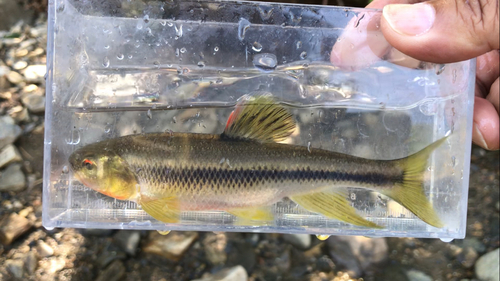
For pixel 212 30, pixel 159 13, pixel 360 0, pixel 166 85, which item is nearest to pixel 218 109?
pixel 166 85

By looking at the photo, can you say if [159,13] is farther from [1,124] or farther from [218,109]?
[1,124]

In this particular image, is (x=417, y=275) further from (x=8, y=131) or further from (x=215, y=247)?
(x=8, y=131)

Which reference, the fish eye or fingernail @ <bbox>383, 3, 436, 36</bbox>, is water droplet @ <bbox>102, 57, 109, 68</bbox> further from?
fingernail @ <bbox>383, 3, 436, 36</bbox>

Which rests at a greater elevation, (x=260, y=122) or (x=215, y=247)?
(x=260, y=122)

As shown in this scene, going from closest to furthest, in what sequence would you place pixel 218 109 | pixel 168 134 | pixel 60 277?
1. pixel 168 134
2. pixel 218 109
3. pixel 60 277

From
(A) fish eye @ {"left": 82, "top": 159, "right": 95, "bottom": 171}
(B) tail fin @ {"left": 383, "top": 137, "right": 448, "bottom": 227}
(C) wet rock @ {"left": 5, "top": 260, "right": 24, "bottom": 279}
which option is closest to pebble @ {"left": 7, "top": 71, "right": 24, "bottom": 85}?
(C) wet rock @ {"left": 5, "top": 260, "right": 24, "bottom": 279}

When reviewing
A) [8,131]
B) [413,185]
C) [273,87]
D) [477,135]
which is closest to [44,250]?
[8,131]
